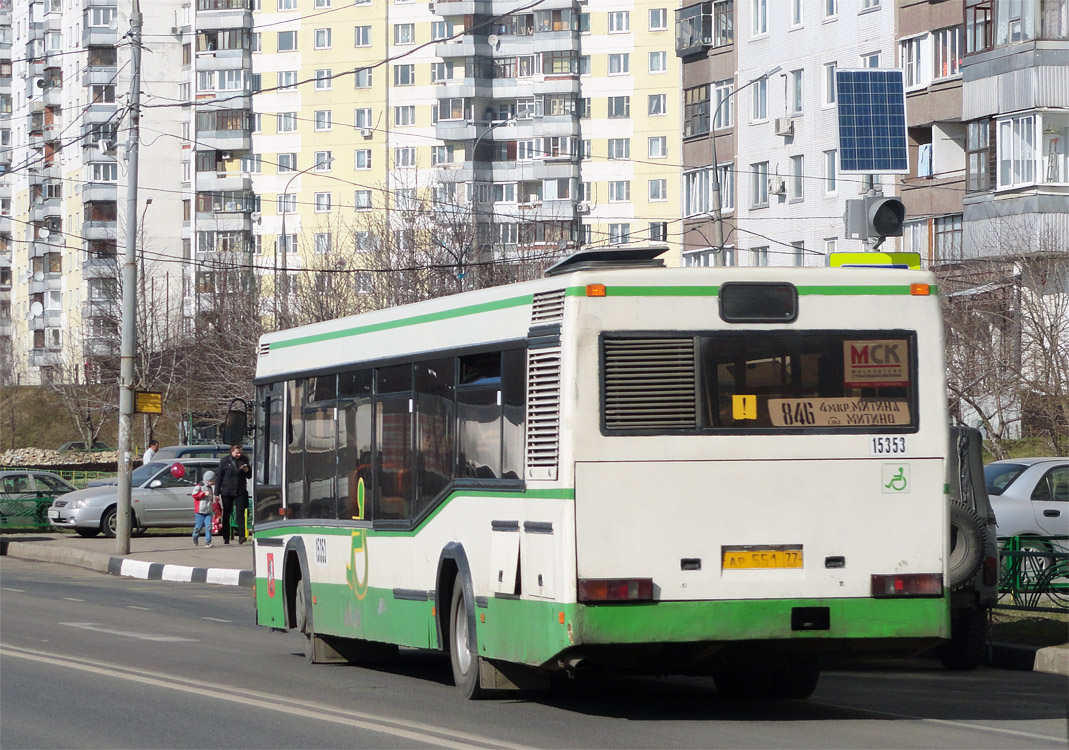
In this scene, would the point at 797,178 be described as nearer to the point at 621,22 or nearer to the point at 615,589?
the point at 621,22

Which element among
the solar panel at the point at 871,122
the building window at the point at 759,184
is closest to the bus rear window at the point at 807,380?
the solar panel at the point at 871,122

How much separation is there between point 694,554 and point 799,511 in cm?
67

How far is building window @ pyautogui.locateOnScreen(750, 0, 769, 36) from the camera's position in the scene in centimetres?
6488

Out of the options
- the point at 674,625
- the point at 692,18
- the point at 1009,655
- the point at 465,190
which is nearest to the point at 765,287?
the point at 674,625

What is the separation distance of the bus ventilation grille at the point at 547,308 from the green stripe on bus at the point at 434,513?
97cm

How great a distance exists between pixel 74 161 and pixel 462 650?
119 meters

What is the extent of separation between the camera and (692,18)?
68688mm

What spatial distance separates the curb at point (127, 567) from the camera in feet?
85.7

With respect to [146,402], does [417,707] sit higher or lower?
lower

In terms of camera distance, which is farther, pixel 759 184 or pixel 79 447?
pixel 79 447

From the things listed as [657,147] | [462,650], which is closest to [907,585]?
[462,650]

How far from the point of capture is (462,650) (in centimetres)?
1213

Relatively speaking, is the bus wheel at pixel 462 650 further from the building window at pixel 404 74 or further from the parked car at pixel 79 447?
the building window at pixel 404 74

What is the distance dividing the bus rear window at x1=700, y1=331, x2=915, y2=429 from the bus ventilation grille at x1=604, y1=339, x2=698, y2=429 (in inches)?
4.1
